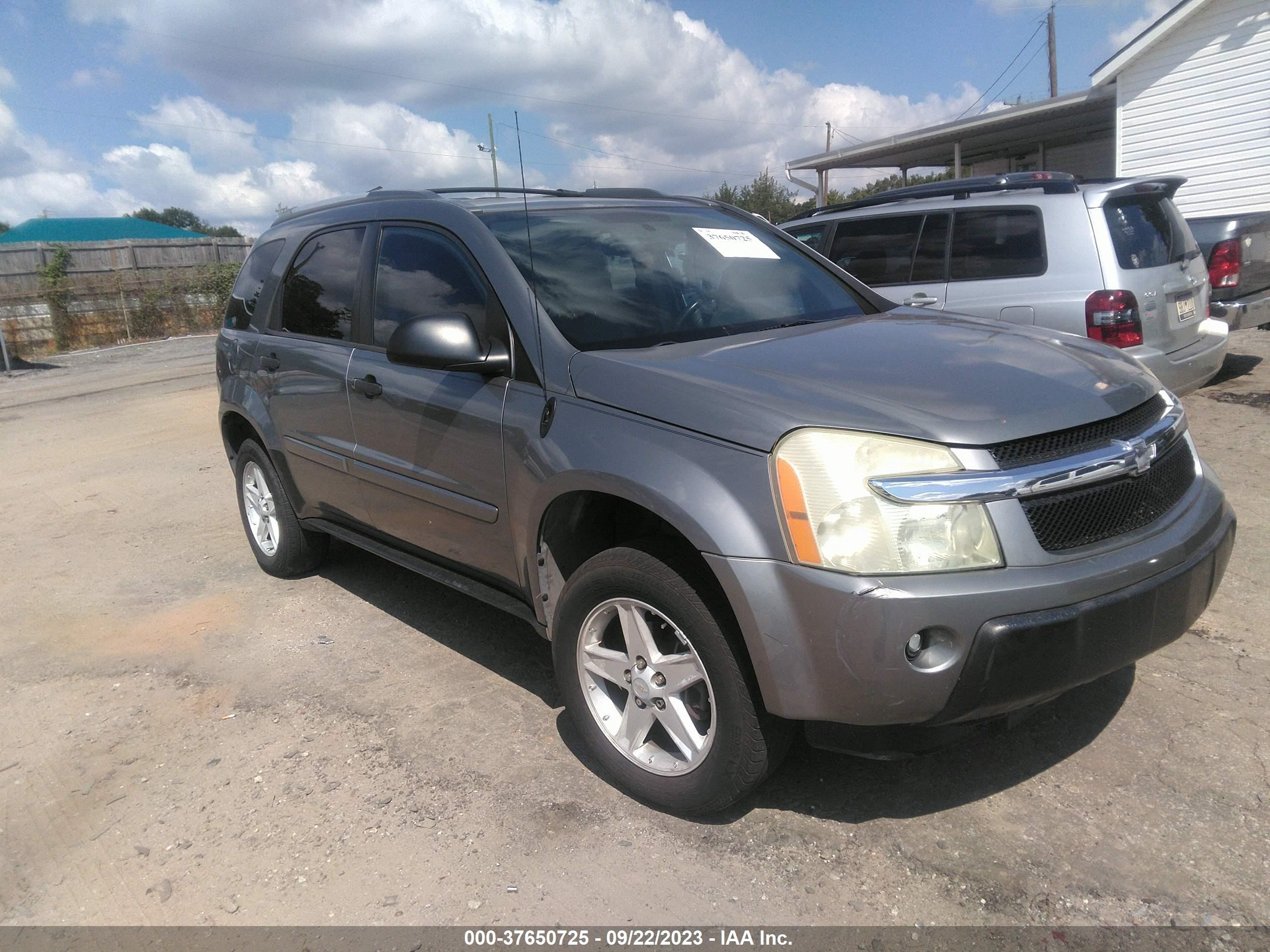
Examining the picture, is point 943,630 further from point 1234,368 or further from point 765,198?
point 765,198

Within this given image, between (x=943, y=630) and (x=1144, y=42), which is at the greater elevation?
(x=1144, y=42)

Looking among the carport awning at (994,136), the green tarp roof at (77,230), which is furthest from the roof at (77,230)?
the carport awning at (994,136)

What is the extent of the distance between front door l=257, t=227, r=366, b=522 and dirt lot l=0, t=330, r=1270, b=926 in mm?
693

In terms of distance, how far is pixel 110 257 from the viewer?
24.3 meters

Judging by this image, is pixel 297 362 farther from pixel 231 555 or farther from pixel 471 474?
pixel 231 555

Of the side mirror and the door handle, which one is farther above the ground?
the side mirror

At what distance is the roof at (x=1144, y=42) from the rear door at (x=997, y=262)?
1219cm

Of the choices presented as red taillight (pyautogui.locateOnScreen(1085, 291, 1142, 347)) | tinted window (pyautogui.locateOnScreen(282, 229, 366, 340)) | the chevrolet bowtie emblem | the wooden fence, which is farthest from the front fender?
the wooden fence

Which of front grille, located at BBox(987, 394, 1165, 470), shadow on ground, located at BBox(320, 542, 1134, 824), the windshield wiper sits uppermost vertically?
the windshield wiper

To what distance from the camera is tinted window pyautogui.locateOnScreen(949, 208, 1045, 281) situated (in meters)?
5.95

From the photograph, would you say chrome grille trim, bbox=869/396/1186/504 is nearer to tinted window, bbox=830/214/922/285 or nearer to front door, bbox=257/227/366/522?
front door, bbox=257/227/366/522

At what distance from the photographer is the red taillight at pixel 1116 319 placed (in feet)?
18.1

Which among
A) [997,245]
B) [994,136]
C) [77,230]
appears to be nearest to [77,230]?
[77,230]

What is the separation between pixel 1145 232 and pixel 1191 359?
2.79 ft
